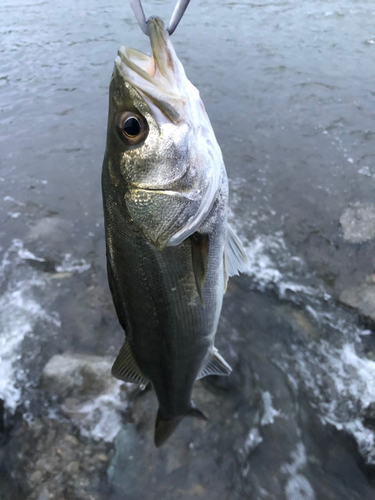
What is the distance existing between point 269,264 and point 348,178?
254 cm

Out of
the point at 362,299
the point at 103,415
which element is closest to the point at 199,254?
the point at 103,415

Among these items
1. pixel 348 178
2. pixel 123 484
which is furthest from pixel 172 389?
pixel 348 178

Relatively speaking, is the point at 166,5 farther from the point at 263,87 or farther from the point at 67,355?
the point at 67,355

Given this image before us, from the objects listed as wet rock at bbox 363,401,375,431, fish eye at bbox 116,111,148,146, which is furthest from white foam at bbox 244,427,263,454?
fish eye at bbox 116,111,148,146

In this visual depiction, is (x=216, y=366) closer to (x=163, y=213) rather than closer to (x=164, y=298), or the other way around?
(x=164, y=298)

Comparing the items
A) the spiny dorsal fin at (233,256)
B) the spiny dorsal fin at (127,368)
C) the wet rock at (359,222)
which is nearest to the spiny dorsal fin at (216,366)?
the spiny dorsal fin at (127,368)

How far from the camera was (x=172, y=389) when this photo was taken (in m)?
2.34

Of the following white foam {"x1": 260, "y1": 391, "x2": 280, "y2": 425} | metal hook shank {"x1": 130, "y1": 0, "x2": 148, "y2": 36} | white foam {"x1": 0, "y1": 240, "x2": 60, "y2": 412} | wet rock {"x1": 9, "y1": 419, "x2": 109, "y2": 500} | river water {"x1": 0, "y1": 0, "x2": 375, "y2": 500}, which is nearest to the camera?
metal hook shank {"x1": 130, "y1": 0, "x2": 148, "y2": 36}

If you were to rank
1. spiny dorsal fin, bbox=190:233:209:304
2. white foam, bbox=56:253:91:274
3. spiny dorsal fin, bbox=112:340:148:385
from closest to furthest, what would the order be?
spiny dorsal fin, bbox=190:233:209:304
spiny dorsal fin, bbox=112:340:148:385
white foam, bbox=56:253:91:274

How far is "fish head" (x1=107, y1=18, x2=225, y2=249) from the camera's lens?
1.49 m

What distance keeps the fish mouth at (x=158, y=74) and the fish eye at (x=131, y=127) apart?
9cm

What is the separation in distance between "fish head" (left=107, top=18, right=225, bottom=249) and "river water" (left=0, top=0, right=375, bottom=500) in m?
2.33

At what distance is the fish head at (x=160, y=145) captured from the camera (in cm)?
149

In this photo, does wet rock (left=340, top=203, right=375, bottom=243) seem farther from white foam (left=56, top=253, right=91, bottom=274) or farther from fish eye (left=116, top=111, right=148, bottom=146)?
fish eye (left=116, top=111, right=148, bottom=146)
